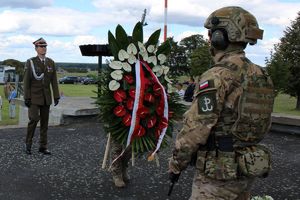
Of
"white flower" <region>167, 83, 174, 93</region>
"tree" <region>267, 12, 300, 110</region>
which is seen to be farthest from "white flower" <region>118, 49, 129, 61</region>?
"tree" <region>267, 12, 300, 110</region>

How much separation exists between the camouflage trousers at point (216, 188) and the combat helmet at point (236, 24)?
1.04 m

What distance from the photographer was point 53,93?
29.4ft

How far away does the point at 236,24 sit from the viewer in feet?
11.4

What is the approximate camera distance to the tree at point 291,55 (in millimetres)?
27028

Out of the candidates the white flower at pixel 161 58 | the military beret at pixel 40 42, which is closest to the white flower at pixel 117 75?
the white flower at pixel 161 58

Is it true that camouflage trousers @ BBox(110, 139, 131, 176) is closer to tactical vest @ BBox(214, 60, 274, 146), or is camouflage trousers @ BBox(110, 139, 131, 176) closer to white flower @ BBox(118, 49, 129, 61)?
white flower @ BBox(118, 49, 129, 61)

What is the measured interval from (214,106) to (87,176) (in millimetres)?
4336

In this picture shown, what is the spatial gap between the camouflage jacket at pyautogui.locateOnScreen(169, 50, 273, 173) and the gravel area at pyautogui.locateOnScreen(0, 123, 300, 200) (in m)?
2.91

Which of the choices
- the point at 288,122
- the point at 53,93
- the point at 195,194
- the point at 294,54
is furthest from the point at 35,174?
the point at 294,54

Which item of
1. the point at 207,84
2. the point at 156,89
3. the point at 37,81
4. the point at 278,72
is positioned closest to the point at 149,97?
the point at 156,89

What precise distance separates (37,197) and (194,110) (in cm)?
346

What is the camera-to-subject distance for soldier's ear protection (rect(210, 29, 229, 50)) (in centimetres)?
348

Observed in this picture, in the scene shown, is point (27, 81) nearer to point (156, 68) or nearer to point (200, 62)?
point (156, 68)

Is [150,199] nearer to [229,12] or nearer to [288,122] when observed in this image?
[229,12]
